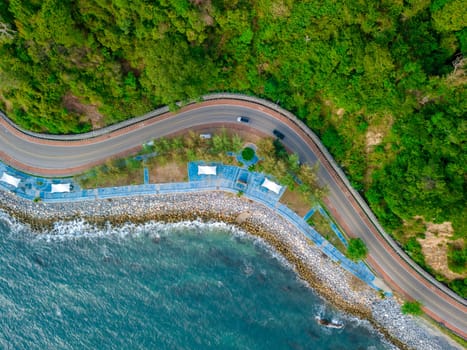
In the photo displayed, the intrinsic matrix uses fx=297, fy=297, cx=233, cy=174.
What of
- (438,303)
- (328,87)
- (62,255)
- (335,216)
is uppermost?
(328,87)

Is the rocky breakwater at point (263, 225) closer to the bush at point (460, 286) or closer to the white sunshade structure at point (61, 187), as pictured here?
the white sunshade structure at point (61, 187)

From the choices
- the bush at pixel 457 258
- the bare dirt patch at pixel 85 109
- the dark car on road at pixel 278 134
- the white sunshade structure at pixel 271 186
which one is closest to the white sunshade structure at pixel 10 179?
the bare dirt patch at pixel 85 109

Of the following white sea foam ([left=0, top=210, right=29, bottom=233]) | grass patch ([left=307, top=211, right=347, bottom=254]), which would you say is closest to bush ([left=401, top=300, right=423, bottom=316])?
grass patch ([left=307, top=211, right=347, bottom=254])

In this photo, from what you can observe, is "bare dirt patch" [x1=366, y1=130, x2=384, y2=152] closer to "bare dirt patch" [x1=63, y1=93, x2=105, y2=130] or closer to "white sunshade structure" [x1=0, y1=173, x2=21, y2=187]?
"bare dirt patch" [x1=63, y1=93, x2=105, y2=130]

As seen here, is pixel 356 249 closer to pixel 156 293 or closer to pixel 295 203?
pixel 295 203

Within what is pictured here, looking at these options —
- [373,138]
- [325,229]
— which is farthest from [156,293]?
[373,138]

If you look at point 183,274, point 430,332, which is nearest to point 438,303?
point 430,332

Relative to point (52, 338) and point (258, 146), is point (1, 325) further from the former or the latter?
point (258, 146)
